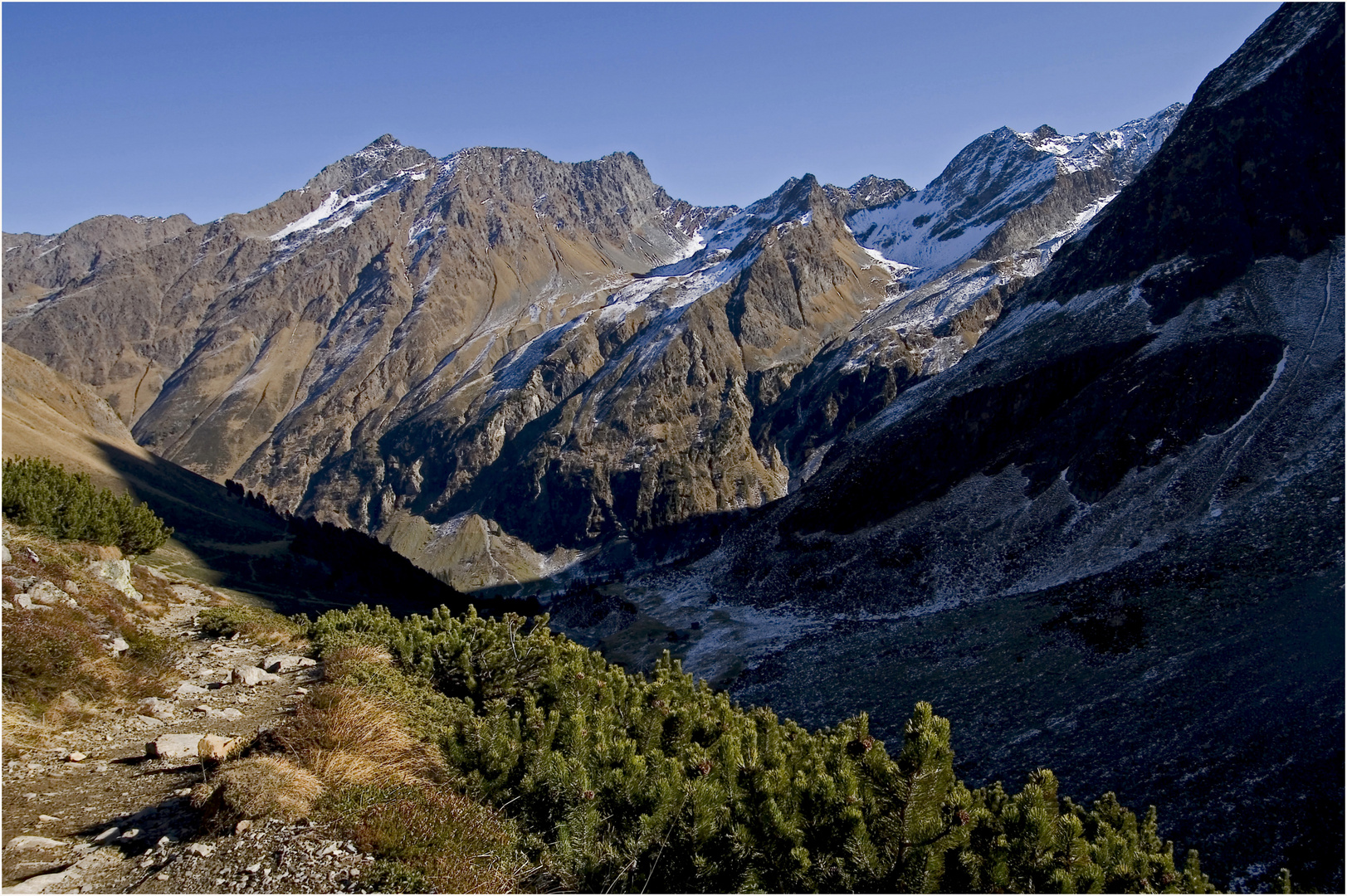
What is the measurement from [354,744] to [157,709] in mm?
5967

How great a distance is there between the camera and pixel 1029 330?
118375mm

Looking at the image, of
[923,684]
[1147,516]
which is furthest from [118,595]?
[1147,516]

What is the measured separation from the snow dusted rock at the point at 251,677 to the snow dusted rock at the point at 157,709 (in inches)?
73.3

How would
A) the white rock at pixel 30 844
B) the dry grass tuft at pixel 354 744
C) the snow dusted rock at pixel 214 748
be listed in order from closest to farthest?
1. the white rock at pixel 30 844
2. the dry grass tuft at pixel 354 744
3. the snow dusted rock at pixel 214 748

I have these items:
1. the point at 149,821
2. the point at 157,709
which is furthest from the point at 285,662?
the point at 149,821

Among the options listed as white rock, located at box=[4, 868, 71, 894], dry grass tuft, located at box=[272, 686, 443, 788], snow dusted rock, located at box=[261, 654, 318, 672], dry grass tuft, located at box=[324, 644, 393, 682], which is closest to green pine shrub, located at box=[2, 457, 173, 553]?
snow dusted rock, located at box=[261, 654, 318, 672]

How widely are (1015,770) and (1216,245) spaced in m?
95.3

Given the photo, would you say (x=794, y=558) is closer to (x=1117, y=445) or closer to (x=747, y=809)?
(x=1117, y=445)

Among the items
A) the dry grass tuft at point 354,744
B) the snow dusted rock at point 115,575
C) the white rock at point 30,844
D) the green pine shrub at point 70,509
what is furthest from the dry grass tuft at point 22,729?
the green pine shrub at point 70,509

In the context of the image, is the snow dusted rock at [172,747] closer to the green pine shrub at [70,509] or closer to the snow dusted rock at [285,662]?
the snow dusted rock at [285,662]

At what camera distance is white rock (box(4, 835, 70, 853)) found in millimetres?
10008

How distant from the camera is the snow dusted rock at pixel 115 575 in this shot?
24766mm

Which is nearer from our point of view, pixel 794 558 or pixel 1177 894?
pixel 1177 894

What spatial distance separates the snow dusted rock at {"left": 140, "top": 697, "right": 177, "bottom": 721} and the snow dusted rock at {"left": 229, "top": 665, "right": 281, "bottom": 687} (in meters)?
1.86
